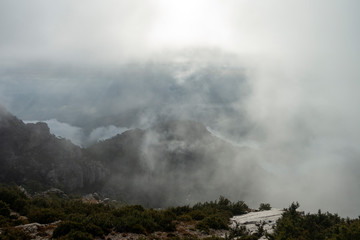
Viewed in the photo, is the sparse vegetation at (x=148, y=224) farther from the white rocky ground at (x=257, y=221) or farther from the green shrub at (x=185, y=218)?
the white rocky ground at (x=257, y=221)

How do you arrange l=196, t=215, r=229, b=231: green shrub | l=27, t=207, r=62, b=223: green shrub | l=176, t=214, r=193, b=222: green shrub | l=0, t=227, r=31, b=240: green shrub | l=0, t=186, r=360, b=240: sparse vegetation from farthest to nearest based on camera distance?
l=176, t=214, r=193, b=222: green shrub, l=196, t=215, r=229, b=231: green shrub, l=27, t=207, r=62, b=223: green shrub, l=0, t=186, r=360, b=240: sparse vegetation, l=0, t=227, r=31, b=240: green shrub

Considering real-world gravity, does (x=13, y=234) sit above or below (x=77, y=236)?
below

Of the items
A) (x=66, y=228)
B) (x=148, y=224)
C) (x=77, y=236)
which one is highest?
(x=148, y=224)

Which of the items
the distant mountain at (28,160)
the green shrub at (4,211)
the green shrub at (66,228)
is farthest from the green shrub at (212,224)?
the distant mountain at (28,160)

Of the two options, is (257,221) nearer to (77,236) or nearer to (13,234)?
(77,236)

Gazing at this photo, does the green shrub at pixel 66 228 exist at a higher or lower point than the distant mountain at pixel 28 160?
lower

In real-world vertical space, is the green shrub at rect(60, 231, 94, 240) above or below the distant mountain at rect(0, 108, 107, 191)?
below

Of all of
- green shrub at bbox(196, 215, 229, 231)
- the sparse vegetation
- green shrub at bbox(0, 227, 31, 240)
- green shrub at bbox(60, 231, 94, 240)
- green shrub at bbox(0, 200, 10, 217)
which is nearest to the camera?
green shrub at bbox(0, 227, 31, 240)

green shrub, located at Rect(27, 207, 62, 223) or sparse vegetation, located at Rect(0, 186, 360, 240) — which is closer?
sparse vegetation, located at Rect(0, 186, 360, 240)

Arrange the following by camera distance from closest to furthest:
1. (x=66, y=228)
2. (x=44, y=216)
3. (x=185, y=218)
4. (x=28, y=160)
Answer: (x=66, y=228)
(x=44, y=216)
(x=185, y=218)
(x=28, y=160)

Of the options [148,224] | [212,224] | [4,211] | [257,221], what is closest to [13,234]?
[4,211]

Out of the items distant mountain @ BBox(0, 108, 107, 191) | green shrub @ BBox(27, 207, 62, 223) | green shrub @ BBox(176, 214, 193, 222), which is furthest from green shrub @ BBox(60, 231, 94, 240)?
distant mountain @ BBox(0, 108, 107, 191)

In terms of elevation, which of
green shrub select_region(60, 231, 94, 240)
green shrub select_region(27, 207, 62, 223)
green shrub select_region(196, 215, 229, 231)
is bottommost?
green shrub select_region(60, 231, 94, 240)

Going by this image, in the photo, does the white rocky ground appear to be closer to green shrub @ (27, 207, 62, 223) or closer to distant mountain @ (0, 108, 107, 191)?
green shrub @ (27, 207, 62, 223)
